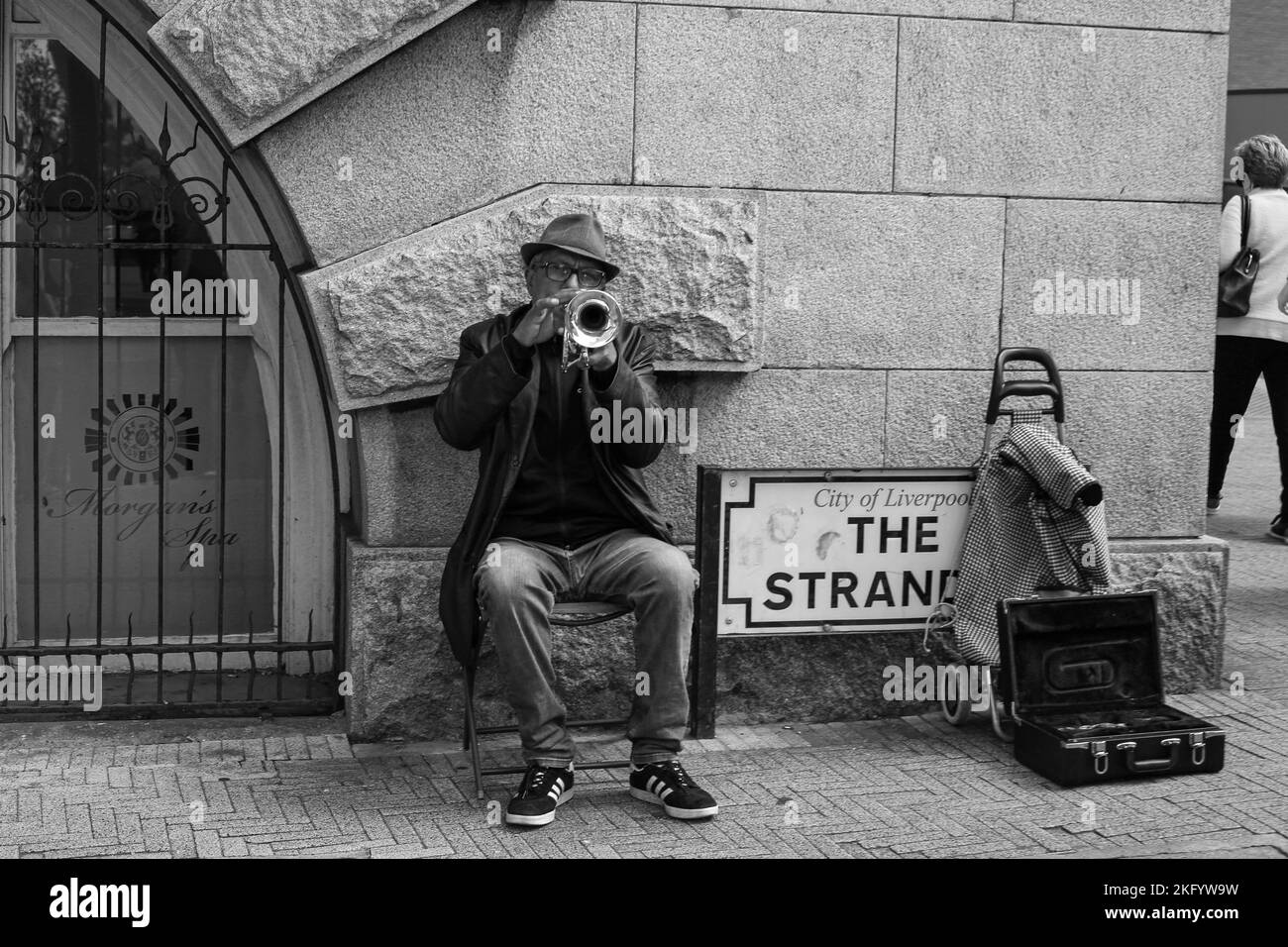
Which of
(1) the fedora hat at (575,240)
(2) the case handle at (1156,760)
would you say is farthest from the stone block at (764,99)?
(2) the case handle at (1156,760)

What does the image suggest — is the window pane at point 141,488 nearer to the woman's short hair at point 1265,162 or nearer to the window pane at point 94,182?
the window pane at point 94,182

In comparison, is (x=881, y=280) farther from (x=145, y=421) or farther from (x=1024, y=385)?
(x=145, y=421)

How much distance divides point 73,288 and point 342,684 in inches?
71.2

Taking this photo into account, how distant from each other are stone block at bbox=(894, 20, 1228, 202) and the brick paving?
1.97 m

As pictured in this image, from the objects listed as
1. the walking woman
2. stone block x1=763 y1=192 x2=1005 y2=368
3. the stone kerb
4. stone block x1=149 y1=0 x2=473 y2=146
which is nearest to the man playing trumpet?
the stone kerb

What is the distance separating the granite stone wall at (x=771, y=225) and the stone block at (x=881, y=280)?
0.01m

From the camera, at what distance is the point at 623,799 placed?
16.4ft

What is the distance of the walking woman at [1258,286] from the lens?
7949 mm

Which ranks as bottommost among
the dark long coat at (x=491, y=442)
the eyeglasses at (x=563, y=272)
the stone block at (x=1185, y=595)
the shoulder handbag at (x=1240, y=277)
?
the stone block at (x=1185, y=595)

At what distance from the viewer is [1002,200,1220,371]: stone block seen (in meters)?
5.92

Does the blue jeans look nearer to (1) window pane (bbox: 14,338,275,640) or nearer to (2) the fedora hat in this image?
(2) the fedora hat

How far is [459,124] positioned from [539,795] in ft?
7.42

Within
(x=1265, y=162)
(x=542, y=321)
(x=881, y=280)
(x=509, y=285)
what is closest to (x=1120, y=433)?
(x=881, y=280)
